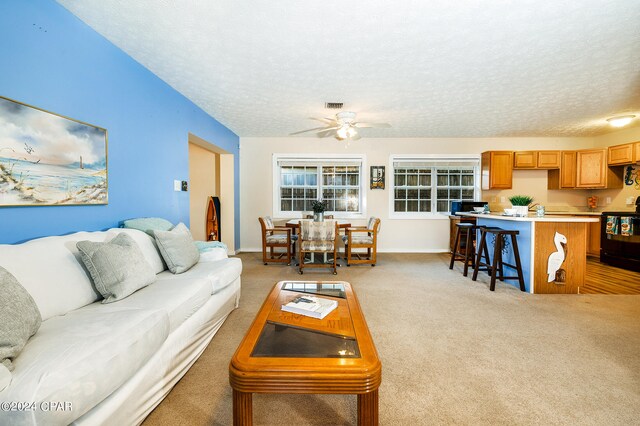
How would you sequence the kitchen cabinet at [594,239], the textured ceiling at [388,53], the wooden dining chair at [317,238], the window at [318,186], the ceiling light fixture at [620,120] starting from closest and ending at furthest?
the textured ceiling at [388,53] → the wooden dining chair at [317,238] → the ceiling light fixture at [620,120] → the kitchen cabinet at [594,239] → the window at [318,186]

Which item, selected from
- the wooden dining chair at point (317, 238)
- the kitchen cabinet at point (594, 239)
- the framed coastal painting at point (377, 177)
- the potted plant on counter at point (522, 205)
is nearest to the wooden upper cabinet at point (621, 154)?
the kitchen cabinet at point (594, 239)

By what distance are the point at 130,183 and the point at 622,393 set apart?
166 inches

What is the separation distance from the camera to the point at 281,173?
20.9 ft

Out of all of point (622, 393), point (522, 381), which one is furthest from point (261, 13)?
point (622, 393)

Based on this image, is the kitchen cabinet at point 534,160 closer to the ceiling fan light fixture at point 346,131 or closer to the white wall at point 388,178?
the white wall at point 388,178

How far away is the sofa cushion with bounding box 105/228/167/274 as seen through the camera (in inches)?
92.8

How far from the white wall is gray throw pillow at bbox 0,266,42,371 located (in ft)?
16.4

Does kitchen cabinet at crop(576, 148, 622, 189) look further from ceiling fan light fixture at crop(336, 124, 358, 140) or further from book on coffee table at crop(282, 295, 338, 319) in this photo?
book on coffee table at crop(282, 295, 338, 319)

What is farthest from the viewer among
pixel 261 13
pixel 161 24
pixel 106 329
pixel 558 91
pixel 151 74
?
pixel 558 91

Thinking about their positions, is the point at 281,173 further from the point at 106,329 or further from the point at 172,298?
the point at 106,329

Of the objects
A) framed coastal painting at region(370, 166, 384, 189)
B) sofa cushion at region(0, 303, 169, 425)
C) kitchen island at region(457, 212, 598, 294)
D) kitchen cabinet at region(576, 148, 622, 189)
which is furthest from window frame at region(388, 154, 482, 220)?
sofa cushion at region(0, 303, 169, 425)

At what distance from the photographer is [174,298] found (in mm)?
1819

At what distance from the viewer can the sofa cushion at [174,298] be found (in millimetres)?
1696

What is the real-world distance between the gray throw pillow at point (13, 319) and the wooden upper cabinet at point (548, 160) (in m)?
7.82
